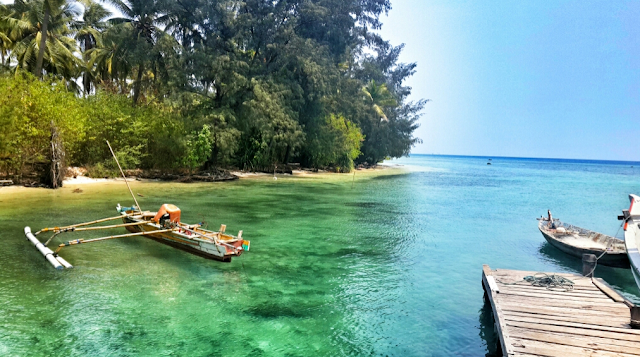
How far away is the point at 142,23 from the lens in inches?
1211

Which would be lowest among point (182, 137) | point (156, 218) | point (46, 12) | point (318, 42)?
point (156, 218)

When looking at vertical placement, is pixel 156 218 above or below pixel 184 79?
below

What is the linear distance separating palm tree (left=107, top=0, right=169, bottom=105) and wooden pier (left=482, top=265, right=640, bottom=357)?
96.9 feet

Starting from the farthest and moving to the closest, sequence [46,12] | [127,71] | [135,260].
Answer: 1. [127,71]
2. [46,12]
3. [135,260]

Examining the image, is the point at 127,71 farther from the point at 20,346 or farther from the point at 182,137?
the point at 20,346

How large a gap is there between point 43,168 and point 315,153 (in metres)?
23.8

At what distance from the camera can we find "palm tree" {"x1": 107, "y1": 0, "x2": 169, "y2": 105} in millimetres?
29500

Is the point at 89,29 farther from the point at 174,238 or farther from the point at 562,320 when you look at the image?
the point at 562,320

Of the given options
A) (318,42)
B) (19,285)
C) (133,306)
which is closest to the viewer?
(133,306)

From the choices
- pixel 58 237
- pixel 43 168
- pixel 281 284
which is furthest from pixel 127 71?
pixel 281 284

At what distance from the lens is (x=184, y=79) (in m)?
29.9

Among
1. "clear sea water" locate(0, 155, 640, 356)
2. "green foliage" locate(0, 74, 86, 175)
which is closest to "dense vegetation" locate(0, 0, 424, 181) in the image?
"green foliage" locate(0, 74, 86, 175)

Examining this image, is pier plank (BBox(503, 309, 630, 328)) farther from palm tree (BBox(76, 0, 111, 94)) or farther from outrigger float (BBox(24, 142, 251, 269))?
palm tree (BBox(76, 0, 111, 94))

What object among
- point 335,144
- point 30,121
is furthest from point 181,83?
point 335,144
